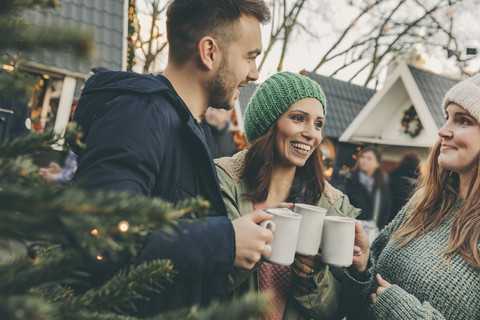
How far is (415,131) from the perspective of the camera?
1013 cm

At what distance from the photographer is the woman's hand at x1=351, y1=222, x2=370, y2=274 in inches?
72.0

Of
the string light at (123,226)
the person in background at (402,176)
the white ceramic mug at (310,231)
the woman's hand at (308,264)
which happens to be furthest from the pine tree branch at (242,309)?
the person in background at (402,176)

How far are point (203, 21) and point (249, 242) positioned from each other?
88cm

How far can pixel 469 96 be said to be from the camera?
6.38ft

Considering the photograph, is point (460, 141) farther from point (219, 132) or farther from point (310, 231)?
point (219, 132)

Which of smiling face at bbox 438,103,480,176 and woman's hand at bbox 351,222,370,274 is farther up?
smiling face at bbox 438,103,480,176

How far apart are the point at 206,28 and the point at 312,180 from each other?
113cm

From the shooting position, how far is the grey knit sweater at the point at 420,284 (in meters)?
1.71

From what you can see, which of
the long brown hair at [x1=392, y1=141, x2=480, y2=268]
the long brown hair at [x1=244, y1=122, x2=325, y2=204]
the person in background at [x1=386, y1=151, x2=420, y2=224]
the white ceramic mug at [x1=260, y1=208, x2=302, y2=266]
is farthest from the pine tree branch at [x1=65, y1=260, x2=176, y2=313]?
the person in background at [x1=386, y1=151, x2=420, y2=224]

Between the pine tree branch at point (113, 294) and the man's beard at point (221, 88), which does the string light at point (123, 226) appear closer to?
the pine tree branch at point (113, 294)

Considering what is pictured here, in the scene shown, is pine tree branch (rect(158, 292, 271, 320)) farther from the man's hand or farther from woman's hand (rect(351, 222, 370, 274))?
woman's hand (rect(351, 222, 370, 274))

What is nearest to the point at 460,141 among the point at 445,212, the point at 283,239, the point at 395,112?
the point at 445,212

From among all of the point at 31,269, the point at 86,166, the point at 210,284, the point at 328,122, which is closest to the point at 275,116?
the point at 210,284

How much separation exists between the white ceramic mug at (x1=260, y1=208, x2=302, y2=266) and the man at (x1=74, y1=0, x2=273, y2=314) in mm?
125
